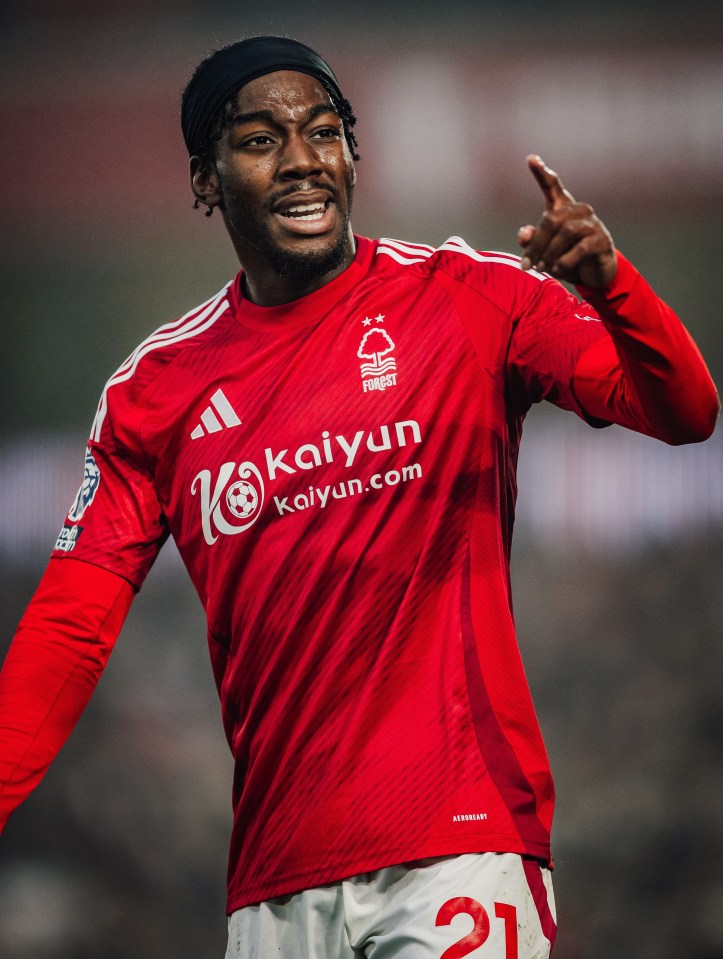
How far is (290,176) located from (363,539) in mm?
735

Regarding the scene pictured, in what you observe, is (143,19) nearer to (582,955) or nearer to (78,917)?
(78,917)

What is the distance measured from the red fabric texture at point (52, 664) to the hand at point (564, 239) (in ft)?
3.76

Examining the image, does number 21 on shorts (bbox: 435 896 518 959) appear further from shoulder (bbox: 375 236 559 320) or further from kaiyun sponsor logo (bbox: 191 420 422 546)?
shoulder (bbox: 375 236 559 320)

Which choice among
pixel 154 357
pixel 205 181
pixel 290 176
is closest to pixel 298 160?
pixel 290 176

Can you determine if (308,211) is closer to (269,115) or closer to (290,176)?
(290,176)

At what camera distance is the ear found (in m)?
2.75

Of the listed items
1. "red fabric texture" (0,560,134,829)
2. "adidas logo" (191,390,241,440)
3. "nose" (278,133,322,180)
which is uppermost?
"nose" (278,133,322,180)

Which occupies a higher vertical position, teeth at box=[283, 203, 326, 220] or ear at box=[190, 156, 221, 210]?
ear at box=[190, 156, 221, 210]

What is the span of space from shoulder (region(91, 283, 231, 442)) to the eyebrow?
35cm

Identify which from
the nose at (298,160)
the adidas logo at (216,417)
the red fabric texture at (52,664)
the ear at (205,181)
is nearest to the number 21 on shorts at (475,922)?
the red fabric texture at (52,664)

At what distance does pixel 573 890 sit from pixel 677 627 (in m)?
1.00

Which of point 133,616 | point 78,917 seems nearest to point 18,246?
point 133,616

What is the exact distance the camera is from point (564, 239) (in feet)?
6.01

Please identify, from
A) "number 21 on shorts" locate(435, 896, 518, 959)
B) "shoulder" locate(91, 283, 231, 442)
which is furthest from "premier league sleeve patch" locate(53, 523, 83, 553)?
"number 21 on shorts" locate(435, 896, 518, 959)
